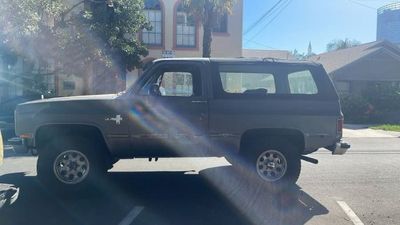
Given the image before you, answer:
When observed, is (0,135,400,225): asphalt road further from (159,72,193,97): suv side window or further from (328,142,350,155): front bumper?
(159,72,193,97): suv side window

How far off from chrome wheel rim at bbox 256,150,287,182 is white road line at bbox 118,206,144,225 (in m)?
1.99

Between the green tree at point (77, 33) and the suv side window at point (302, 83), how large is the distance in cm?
1004

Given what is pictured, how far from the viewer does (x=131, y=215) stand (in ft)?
17.2

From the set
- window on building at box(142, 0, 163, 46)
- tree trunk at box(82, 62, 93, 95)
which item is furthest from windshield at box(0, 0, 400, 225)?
window on building at box(142, 0, 163, 46)

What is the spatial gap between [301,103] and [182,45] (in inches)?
828

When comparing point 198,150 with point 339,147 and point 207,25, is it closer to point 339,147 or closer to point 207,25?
point 339,147

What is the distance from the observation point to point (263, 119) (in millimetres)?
6129

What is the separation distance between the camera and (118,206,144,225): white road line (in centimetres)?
495

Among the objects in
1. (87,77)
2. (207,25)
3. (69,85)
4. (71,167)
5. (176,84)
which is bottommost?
(71,167)

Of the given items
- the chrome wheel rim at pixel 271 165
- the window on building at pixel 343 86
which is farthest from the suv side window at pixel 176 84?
the window on building at pixel 343 86

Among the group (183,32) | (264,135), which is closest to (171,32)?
(183,32)

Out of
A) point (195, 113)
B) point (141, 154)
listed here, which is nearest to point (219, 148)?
point (195, 113)

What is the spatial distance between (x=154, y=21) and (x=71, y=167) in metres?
21.6

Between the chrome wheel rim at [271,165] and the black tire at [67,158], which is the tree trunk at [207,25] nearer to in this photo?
the chrome wheel rim at [271,165]
